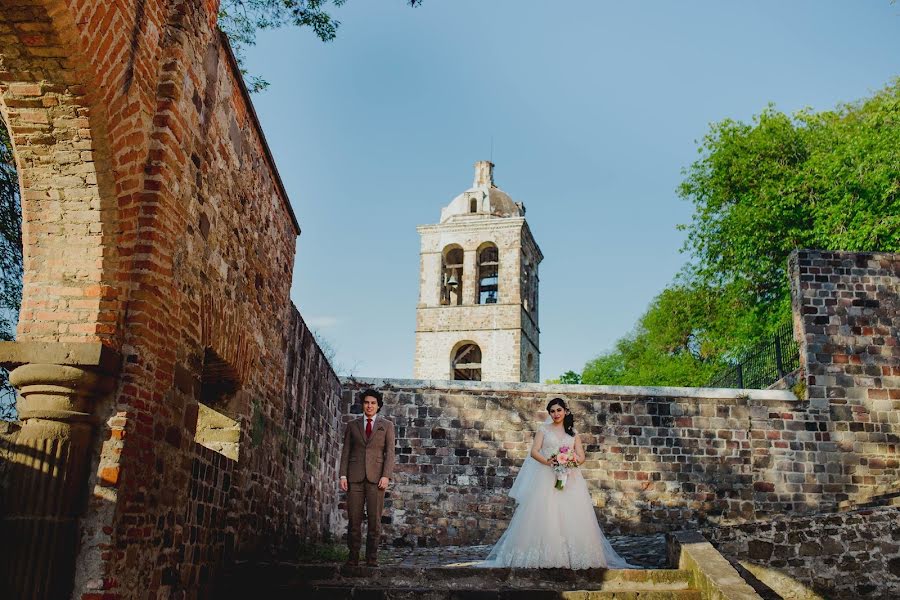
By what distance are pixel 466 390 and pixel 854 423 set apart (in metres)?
6.16

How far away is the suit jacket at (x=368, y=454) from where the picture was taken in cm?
689

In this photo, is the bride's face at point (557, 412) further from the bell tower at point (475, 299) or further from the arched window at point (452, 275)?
the arched window at point (452, 275)

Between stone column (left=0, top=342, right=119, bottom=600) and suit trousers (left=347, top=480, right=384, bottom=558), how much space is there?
121 inches

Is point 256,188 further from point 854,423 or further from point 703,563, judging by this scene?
point 854,423

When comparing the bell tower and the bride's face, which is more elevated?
the bell tower

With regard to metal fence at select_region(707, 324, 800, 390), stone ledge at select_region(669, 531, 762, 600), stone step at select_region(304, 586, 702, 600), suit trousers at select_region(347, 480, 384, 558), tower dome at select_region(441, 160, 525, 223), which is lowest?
stone step at select_region(304, 586, 702, 600)

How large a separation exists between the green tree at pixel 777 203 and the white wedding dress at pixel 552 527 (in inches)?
516

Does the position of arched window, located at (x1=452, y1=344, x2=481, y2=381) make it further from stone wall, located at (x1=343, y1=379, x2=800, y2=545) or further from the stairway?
the stairway

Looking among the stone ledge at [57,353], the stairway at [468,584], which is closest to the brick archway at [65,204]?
the stone ledge at [57,353]

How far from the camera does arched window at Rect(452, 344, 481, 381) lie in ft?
103

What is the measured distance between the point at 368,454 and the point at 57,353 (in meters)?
3.31

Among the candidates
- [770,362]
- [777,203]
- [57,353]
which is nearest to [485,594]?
[57,353]

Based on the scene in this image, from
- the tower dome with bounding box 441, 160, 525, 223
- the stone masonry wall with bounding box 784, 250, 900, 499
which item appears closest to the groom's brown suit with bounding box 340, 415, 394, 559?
the stone masonry wall with bounding box 784, 250, 900, 499

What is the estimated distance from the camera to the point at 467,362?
3259 centimetres
